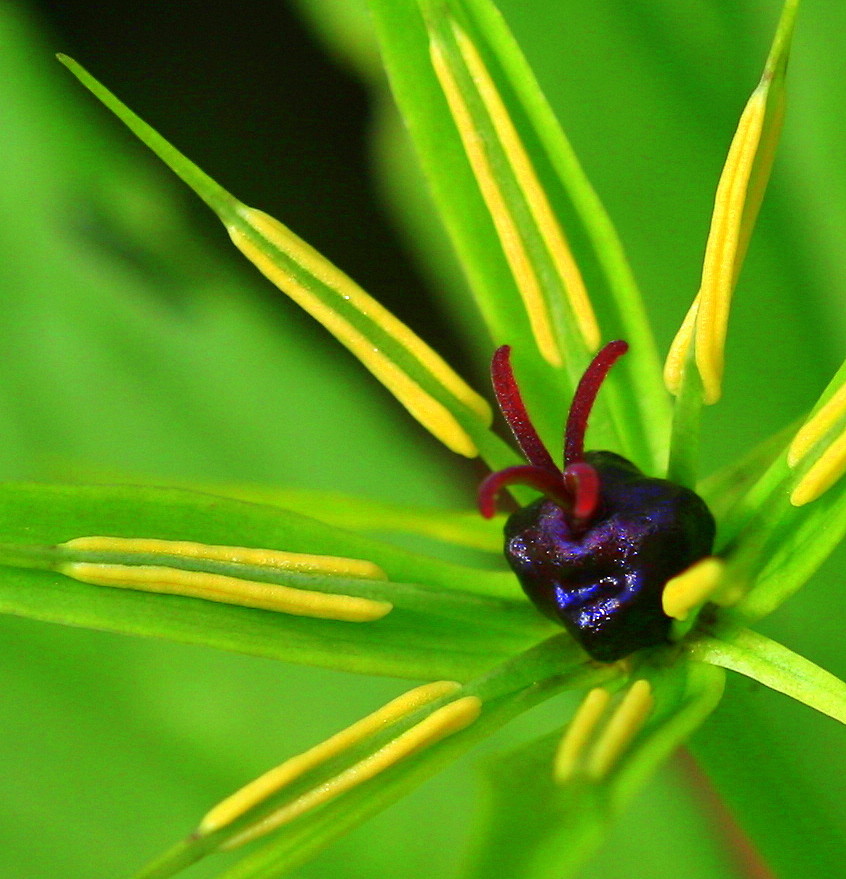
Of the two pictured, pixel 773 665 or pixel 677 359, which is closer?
pixel 773 665

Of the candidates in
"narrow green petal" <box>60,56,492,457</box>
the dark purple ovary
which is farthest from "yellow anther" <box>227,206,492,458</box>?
the dark purple ovary

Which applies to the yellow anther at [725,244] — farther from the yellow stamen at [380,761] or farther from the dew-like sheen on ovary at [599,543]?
the yellow stamen at [380,761]

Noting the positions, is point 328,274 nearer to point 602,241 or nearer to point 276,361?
point 602,241

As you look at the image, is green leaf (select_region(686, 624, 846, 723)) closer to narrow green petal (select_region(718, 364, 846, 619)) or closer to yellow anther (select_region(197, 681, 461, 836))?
narrow green petal (select_region(718, 364, 846, 619))

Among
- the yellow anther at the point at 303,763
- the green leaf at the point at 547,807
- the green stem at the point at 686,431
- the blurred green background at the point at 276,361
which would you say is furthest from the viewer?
the blurred green background at the point at 276,361

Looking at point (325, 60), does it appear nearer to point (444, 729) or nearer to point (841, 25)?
point (841, 25)

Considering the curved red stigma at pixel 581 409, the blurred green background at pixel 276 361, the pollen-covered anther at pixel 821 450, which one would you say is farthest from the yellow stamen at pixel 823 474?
the blurred green background at pixel 276 361

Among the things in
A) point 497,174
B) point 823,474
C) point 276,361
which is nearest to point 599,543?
point 823,474

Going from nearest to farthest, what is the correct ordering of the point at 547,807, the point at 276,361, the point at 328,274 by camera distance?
1. the point at 547,807
2. the point at 328,274
3. the point at 276,361
